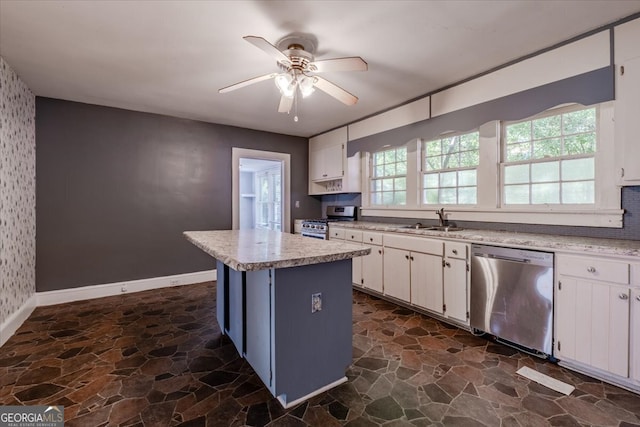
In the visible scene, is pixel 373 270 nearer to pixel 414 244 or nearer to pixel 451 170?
pixel 414 244

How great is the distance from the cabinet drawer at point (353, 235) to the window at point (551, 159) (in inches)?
66.6

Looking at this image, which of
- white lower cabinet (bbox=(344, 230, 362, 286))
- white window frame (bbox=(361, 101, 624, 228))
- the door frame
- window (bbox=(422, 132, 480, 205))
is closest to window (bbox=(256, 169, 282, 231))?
the door frame

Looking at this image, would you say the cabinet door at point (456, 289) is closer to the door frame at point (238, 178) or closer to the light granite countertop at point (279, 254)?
the light granite countertop at point (279, 254)

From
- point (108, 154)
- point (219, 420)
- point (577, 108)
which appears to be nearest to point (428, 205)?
point (577, 108)

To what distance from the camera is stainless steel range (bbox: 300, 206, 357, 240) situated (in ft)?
14.7

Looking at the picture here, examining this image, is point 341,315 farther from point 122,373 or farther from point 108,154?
point 108,154

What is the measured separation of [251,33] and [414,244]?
246cm


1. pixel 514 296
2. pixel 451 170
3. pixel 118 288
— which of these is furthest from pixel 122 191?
pixel 514 296

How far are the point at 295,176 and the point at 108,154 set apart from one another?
2831 mm

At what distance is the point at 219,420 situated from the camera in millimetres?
1634

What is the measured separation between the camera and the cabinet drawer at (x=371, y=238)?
3570mm

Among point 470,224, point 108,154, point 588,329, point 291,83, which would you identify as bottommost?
point 588,329

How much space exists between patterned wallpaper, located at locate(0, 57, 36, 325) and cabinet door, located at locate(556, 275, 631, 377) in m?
4.56

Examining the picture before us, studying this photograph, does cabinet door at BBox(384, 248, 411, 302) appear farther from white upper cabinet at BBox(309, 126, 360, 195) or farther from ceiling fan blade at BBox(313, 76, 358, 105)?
ceiling fan blade at BBox(313, 76, 358, 105)
